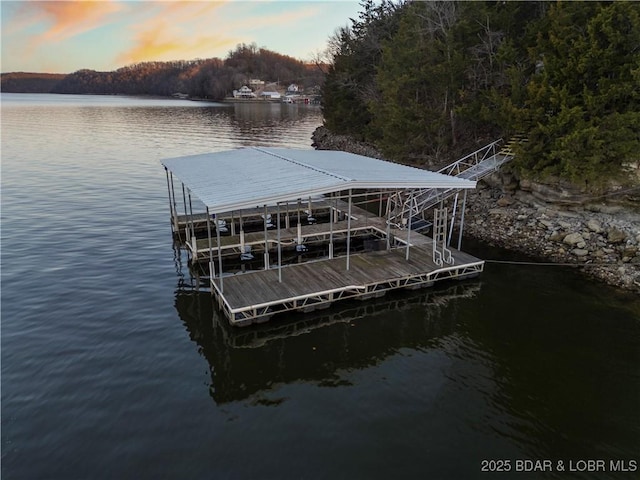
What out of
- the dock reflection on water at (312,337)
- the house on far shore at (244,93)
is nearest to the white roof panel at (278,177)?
the dock reflection on water at (312,337)

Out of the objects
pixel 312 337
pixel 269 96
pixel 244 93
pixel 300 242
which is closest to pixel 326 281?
pixel 312 337

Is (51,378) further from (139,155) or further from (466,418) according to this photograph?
(139,155)

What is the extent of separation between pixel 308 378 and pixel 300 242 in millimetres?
9689

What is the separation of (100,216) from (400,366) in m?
22.8

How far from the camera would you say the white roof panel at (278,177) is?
1466cm

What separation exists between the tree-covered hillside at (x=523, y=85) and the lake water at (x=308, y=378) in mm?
7062

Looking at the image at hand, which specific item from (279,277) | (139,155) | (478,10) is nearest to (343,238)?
(279,277)

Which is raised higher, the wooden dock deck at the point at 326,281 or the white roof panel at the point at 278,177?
the white roof panel at the point at 278,177

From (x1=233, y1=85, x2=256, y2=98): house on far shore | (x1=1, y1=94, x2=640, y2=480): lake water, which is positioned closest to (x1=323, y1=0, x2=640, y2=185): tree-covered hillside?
(x1=1, y1=94, x2=640, y2=480): lake water

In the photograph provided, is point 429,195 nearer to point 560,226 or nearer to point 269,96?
point 560,226

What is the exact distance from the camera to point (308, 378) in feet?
41.0

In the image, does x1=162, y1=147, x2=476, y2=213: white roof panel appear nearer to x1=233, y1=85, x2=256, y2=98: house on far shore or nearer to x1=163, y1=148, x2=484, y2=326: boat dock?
x1=163, y1=148, x2=484, y2=326: boat dock

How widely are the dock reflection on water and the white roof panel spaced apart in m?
4.45

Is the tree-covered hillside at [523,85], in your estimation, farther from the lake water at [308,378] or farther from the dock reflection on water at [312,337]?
the dock reflection on water at [312,337]
